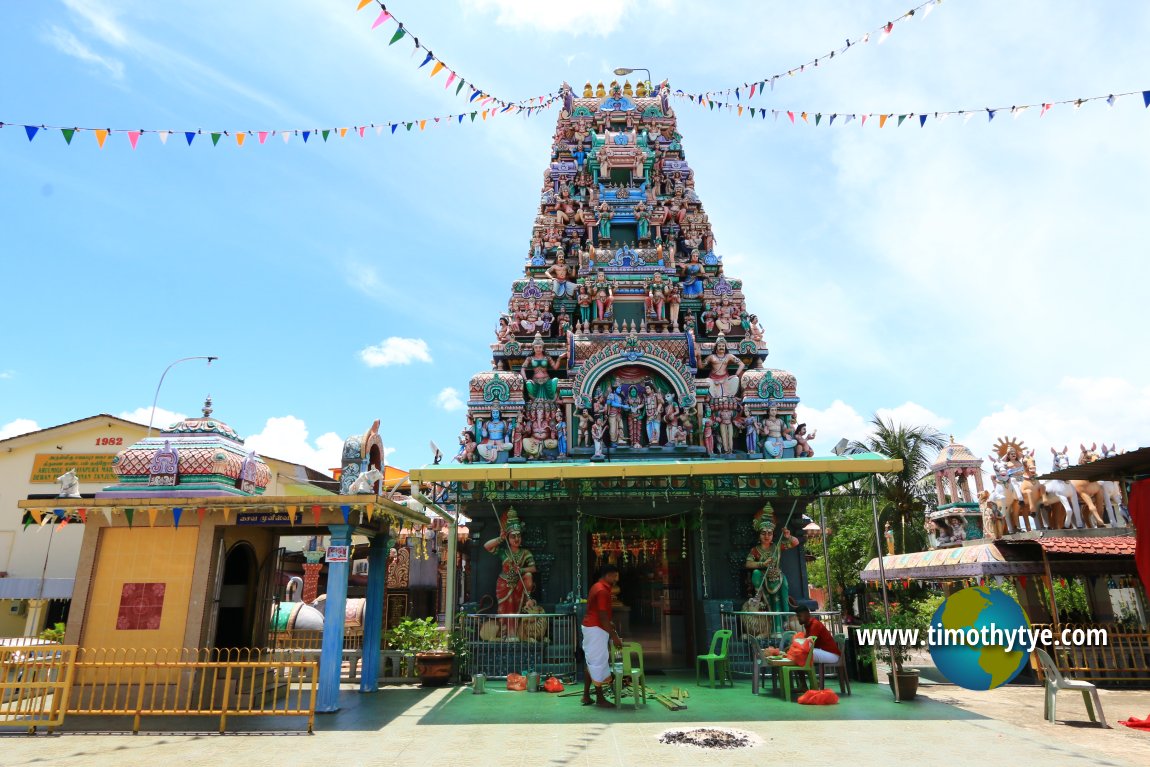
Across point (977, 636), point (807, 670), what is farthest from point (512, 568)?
point (977, 636)

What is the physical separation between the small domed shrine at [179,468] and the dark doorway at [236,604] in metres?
1.73

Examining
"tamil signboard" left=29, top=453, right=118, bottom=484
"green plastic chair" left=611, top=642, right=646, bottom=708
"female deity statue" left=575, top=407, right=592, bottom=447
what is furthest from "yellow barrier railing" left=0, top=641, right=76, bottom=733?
"tamil signboard" left=29, top=453, right=118, bottom=484

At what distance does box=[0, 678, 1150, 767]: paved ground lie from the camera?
7.24 m

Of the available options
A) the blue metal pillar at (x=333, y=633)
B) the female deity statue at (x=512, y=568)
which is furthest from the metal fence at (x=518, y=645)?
the blue metal pillar at (x=333, y=633)

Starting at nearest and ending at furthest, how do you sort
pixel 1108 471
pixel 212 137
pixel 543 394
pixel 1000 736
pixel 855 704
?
pixel 1000 736 → pixel 1108 471 → pixel 855 704 → pixel 212 137 → pixel 543 394

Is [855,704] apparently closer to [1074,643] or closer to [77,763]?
[1074,643]

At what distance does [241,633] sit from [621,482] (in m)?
8.32

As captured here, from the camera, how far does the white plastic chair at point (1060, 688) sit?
9.17 meters

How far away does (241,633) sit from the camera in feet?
41.7

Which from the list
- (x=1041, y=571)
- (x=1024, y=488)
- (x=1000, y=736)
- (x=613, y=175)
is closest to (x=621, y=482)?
(x=1000, y=736)

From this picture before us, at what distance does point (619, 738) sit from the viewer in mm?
8102

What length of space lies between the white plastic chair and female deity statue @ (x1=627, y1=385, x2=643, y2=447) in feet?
31.5

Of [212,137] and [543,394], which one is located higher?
[212,137]

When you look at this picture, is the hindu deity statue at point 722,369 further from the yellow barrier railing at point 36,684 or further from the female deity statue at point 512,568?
the yellow barrier railing at point 36,684
